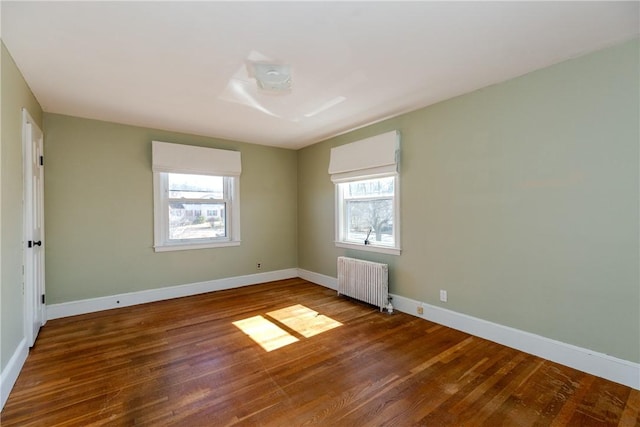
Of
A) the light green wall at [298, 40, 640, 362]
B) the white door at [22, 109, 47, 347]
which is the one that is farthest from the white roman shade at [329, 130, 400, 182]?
the white door at [22, 109, 47, 347]

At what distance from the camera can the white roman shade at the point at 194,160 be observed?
13.3 ft

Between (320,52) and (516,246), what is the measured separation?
235 cm

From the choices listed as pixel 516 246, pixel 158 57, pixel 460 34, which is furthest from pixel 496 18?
pixel 158 57

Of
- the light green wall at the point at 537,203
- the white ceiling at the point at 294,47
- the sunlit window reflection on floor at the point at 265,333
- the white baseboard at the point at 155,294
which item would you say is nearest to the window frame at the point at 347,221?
the light green wall at the point at 537,203

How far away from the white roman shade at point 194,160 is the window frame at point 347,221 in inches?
66.6

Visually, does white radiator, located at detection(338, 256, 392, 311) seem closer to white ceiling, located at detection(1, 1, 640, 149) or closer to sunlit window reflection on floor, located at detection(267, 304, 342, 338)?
sunlit window reflection on floor, located at detection(267, 304, 342, 338)

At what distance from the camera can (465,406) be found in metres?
1.89

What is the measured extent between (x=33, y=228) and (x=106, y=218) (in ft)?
3.14

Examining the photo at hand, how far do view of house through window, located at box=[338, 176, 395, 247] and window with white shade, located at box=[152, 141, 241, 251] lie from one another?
179 centimetres

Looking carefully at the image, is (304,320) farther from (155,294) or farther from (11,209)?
(11,209)

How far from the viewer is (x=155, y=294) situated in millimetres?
4082

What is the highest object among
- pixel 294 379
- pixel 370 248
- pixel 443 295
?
pixel 370 248

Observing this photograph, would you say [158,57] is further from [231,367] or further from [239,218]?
[239,218]

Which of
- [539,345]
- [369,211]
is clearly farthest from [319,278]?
[539,345]
